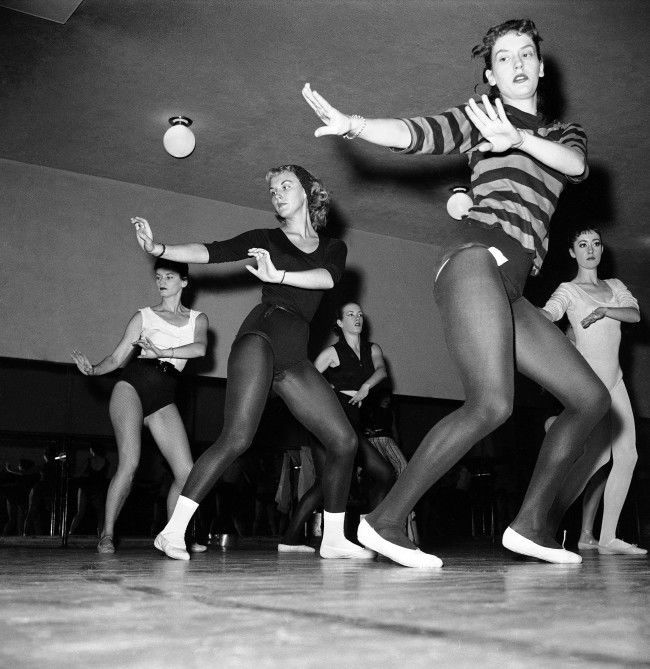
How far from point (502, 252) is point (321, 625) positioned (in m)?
1.48

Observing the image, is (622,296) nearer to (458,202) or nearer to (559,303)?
(559,303)

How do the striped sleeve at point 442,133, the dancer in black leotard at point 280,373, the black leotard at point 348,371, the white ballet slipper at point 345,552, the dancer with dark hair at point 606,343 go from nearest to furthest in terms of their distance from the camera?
1. the striped sleeve at point 442,133
2. the dancer in black leotard at point 280,373
3. the white ballet slipper at point 345,552
4. the dancer with dark hair at point 606,343
5. the black leotard at point 348,371

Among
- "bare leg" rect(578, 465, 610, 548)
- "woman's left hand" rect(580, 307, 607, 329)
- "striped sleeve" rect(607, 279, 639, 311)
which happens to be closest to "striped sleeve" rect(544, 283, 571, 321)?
"woman's left hand" rect(580, 307, 607, 329)

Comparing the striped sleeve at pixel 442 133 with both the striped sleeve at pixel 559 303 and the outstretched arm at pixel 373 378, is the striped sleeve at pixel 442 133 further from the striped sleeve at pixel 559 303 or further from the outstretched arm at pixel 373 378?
the outstretched arm at pixel 373 378

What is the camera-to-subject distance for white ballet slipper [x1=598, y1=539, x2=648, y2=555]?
3992mm

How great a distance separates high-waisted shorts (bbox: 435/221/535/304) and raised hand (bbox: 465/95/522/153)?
9.1 inches

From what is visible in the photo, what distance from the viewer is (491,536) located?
7402mm

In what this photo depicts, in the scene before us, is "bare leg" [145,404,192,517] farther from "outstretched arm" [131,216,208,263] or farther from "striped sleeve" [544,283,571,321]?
"striped sleeve" [544,283,571,321]

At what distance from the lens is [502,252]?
2123 mm

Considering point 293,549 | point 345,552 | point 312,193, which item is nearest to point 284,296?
point 312,193

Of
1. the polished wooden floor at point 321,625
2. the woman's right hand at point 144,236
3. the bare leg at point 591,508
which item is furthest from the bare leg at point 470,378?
the bare leg at point 591,508

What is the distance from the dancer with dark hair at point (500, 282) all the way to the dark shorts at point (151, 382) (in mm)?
2204

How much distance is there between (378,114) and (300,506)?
8.44ft

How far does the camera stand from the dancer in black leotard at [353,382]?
4.17m
